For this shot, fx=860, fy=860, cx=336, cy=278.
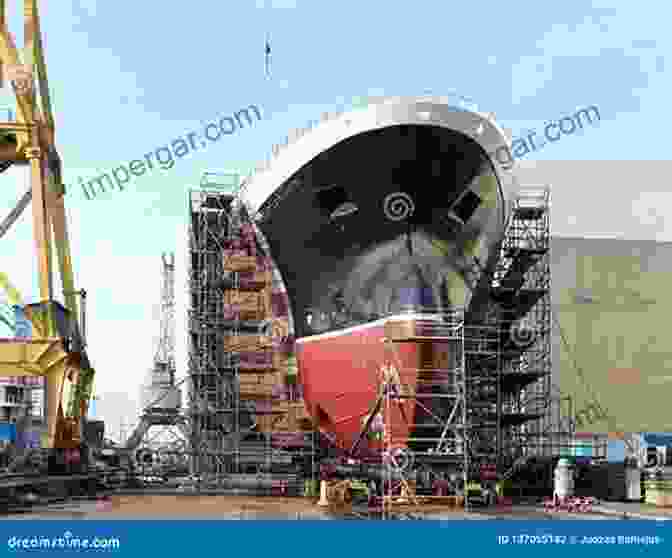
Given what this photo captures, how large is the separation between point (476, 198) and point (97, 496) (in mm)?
12695

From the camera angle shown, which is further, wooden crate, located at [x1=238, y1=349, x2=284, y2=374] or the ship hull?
wooden crate, located at [x1=238, y1=349, x2=284, y2=374]

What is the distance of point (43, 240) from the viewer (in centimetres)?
2553

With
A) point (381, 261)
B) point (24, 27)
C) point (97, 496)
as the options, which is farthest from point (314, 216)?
point (24, 27)

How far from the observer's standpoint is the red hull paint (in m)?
19.4

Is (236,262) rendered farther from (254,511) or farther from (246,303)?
(254,511)

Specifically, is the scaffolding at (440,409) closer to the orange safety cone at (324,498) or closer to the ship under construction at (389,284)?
the ship under construction at (389,284)

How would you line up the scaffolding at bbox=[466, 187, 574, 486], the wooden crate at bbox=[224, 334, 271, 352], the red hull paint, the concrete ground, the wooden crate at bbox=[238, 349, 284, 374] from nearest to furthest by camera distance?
the concrete ground → the red hull paint → the scaffolding at bbox=[466, 187, 574, 486] → the wooden crate at bbox=[238, 349, 284, 374] → the wooden crate at bbox=[224, 334, 271, 352]

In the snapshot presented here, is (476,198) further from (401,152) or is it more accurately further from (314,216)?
(314,216)

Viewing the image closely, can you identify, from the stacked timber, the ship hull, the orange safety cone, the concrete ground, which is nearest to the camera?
the concrete ground

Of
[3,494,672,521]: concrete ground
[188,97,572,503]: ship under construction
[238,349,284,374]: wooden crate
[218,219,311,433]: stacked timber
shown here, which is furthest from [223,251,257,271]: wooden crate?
[3,494,672,521]: concrete ground

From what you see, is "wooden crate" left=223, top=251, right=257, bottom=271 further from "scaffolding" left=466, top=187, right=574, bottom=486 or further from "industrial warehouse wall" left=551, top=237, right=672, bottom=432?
"industrial warehouse wall" left=551, top=237, right=672, bottom=432

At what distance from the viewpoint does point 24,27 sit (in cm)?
2780

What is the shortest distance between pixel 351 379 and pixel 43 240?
427 inches

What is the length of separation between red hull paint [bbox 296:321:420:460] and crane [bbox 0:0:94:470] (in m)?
7.31
